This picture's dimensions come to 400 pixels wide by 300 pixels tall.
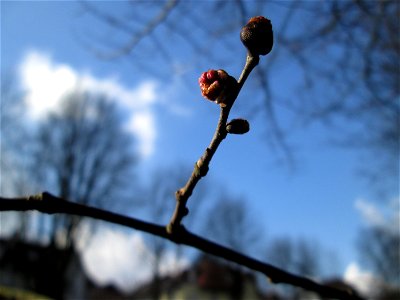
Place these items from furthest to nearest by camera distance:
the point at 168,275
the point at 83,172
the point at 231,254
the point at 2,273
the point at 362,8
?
the point at 168,275 → the point at 2,273 → the point at 83,172 → the point at 362,8 → the point at 231,254

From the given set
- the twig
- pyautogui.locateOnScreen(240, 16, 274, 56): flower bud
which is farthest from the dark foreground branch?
pyautogui.locateOnScreen(240, 16, 274, 56): flower bud

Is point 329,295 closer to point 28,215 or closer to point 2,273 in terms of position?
point 28,215

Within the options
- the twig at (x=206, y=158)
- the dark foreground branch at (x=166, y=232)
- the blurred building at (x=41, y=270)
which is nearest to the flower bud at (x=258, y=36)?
the twig at (x=206, y=158)

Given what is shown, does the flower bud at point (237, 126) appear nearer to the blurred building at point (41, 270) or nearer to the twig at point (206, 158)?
the twig at point (206, 158)

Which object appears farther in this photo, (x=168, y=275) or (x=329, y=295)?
(x=168, y=275)

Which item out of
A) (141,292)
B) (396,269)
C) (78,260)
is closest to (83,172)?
(78,260)

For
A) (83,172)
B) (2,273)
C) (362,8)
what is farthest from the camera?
(2,273)
